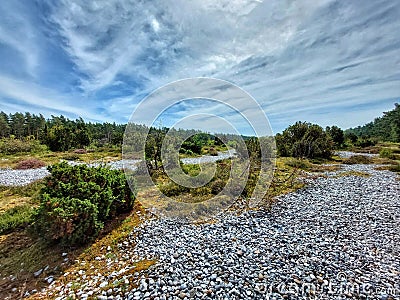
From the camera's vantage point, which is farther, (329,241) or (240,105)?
(240,105)

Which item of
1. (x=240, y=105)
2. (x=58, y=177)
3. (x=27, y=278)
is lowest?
(x=27, y=278)

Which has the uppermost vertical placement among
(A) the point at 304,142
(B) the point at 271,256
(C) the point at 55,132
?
(C) the point at 55,132

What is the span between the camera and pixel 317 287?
354 centimetres

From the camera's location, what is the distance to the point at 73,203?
470 cm

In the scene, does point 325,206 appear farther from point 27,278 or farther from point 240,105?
point 27,278

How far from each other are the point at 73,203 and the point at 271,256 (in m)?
4.37

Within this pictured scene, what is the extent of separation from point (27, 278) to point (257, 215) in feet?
18.6

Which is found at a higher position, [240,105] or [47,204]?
[240,105]

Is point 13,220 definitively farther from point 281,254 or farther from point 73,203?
point 281,254

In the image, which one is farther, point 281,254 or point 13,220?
point 13,220

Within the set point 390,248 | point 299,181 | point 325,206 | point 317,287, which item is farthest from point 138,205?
point 299,181

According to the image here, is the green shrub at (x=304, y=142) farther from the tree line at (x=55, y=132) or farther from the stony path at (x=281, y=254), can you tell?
the tree line at (x=55, y=132)

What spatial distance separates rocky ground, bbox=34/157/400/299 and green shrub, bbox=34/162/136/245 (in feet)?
3.45

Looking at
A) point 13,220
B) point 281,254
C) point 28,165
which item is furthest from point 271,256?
point 28,165
